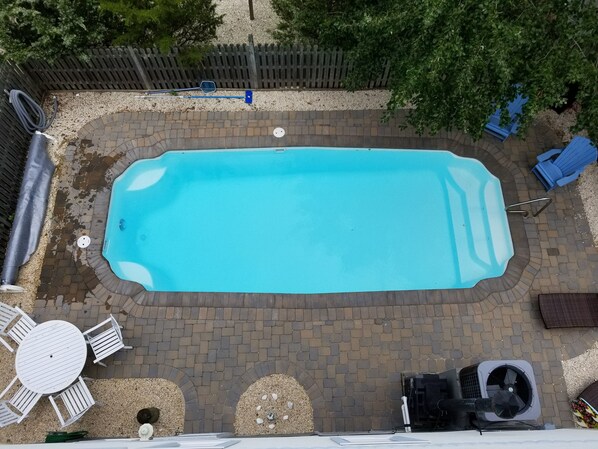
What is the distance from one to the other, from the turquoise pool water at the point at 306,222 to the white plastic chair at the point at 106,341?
1.49 metres

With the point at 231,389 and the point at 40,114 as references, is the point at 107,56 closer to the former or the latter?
the point at 40,114

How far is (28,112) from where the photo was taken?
9.22 meters

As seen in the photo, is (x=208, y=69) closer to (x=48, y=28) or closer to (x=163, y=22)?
(x=163, y=22)

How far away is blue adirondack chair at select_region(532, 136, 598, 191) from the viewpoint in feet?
28.0

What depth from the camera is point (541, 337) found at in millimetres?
7727

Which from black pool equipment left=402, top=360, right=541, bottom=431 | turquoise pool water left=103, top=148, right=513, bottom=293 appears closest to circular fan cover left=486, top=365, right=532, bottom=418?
black pool equipment left=402, top=360, right=541, bottom=431

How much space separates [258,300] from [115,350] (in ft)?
8.77

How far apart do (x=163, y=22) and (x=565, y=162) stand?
354 inches

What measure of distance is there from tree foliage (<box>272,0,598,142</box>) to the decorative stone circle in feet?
17.3

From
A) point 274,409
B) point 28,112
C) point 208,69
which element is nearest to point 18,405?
point 274,409

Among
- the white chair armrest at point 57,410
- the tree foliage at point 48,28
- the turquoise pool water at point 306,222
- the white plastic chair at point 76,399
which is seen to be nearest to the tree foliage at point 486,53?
the turquoise pool water at point 306,222

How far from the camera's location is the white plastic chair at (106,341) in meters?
7.20

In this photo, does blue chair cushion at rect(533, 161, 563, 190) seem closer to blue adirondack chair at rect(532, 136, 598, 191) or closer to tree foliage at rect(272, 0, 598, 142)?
blue adirondack chair at rect(532, 136, 598, 191)

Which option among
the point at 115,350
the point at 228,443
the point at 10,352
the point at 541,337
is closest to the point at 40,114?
the point at 10,352
